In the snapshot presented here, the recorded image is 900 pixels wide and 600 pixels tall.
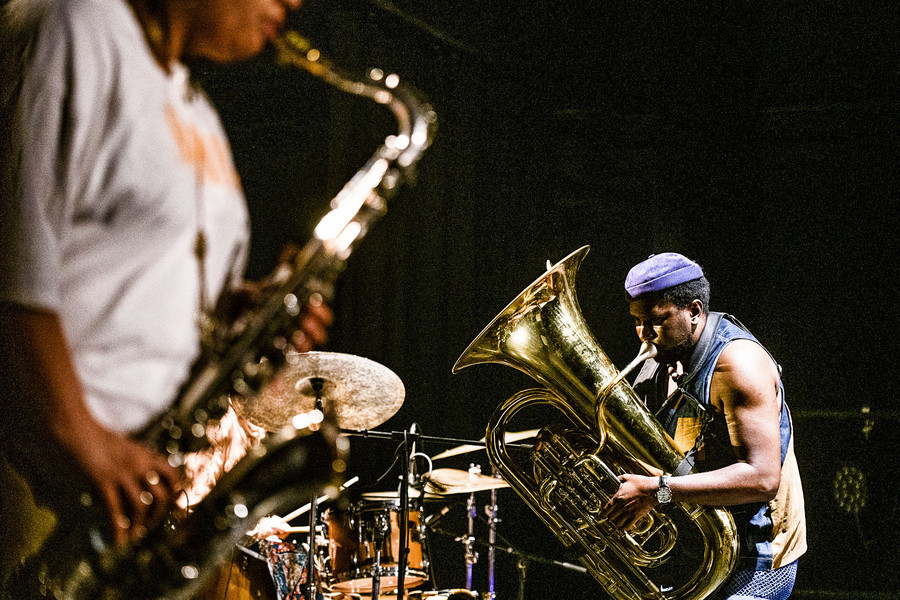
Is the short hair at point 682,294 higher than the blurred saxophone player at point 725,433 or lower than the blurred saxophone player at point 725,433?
higher

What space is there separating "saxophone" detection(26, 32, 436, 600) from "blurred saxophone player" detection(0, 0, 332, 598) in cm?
4

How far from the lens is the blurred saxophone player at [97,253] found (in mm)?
1256

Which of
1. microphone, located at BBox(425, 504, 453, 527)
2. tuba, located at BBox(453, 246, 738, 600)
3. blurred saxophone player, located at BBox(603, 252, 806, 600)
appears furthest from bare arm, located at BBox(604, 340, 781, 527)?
microphone, located at BBox(425, 504, 453, 527)

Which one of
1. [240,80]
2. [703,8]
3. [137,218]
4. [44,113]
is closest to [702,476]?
[240,80]

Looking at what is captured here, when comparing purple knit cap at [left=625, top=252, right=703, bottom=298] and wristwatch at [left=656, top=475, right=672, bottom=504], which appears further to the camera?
purple knit cap at [left=625, top=252, right=703, bottom=298]

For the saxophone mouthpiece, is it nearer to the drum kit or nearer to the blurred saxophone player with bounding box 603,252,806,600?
the blurred saxophone player with bounding box 603,252,806,600

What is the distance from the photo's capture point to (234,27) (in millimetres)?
1515

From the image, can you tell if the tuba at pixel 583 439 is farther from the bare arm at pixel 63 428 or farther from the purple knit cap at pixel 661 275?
the bare arm at pixel 63 428

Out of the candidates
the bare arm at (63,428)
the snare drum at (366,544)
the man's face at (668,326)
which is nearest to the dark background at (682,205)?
the snare drum at (366,544)

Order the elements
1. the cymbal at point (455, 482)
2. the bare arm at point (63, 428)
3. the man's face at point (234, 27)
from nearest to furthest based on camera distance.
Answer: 1. the bare arm at point (63, 428)
2. the man's face at point (234, 27)
3. the cymbal at point (455, 482)

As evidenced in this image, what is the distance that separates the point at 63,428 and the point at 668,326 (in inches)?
96.4

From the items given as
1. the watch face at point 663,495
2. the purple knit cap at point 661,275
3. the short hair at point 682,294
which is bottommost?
the watch face at point 663,495

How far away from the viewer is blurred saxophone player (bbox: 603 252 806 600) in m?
2.82

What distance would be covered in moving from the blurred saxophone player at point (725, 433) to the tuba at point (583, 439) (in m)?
0.12
